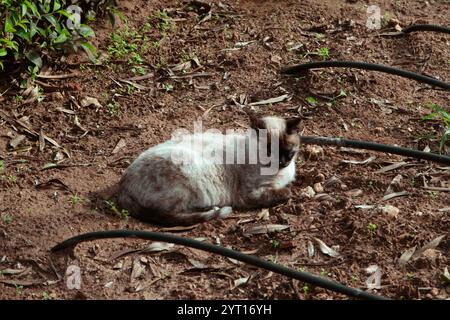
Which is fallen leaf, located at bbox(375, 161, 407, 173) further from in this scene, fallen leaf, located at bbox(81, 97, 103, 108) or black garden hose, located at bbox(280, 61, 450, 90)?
fallen leaf, located at bbox(81, 97, 103, 108)

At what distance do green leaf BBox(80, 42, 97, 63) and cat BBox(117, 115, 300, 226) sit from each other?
5.86 ft

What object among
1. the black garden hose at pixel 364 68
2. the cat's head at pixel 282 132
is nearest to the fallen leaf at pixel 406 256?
the cat's head at pixel 282 132

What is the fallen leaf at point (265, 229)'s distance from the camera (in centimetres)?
509

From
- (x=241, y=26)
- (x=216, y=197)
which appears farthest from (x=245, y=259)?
(x=241, y=26)

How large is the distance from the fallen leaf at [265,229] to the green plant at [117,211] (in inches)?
37.6

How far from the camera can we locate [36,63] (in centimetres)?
659

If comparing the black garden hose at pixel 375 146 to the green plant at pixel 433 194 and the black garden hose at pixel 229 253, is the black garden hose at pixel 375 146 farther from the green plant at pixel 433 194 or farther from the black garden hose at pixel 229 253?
the black garden hose at pixel 229 253

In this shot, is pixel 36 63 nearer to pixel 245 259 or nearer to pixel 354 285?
pixel 245 259

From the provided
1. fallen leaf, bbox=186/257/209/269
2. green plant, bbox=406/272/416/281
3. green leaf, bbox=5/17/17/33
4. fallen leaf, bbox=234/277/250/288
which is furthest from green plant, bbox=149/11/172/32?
green plant, bbox=406/272/416/281

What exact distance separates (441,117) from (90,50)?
3.68 metres

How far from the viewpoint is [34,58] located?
21.7 ft

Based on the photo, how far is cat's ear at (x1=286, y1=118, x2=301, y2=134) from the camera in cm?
545
